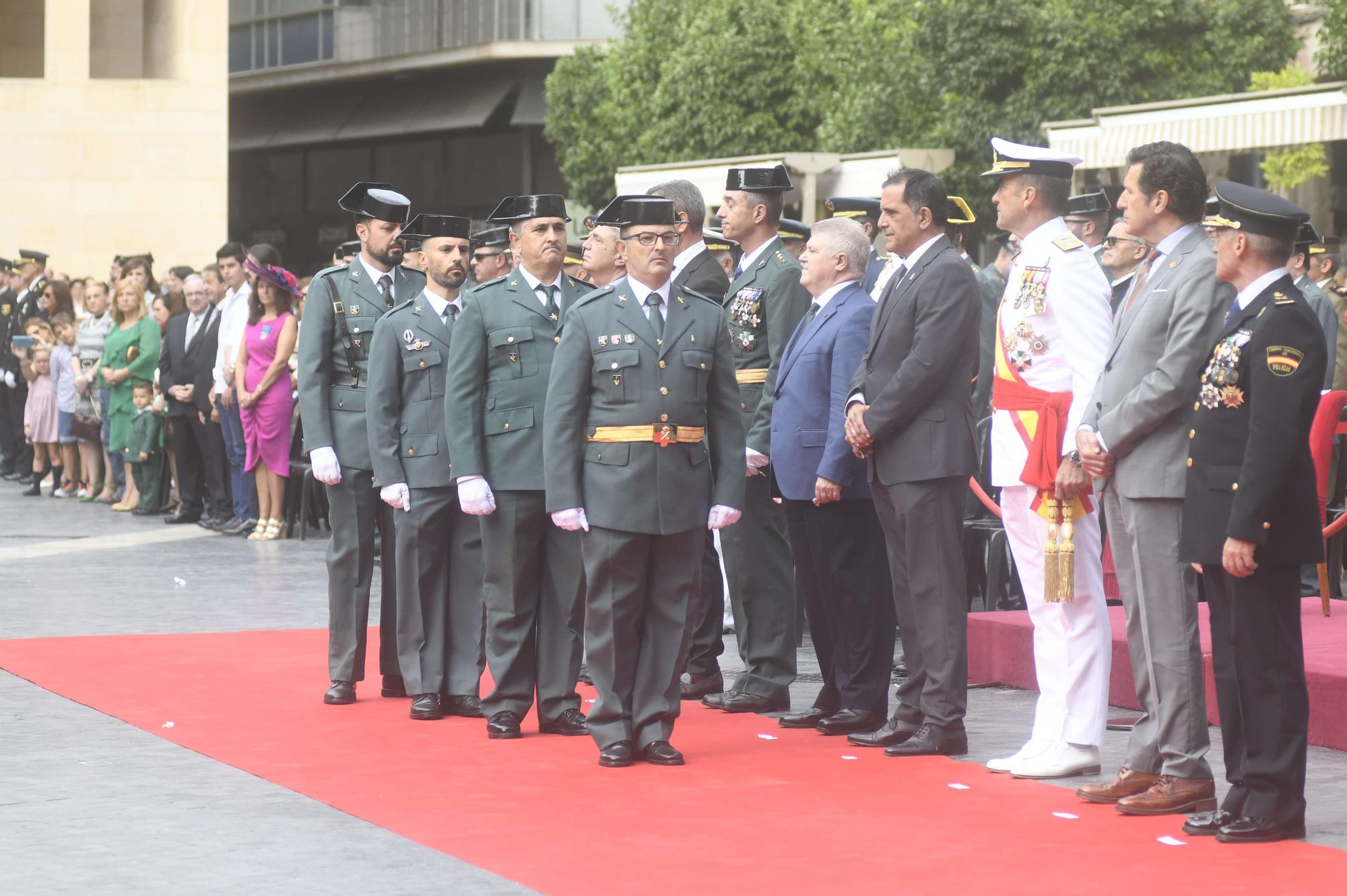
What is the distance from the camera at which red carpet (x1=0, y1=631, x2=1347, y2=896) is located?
5.59 m

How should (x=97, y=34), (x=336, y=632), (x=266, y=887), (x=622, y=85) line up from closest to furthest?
(x=266, y=887) < (x=336, y=632) < (x=97, y=34) < (x=622, y=85)

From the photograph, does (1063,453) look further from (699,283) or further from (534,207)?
(699,283)

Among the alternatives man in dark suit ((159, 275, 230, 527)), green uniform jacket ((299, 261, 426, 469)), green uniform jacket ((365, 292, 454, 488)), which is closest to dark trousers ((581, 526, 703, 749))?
green uniform jacket ((365, 292, 454, 488))

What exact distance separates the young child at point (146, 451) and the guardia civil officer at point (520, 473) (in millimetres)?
10053

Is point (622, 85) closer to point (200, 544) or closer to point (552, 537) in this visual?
point (200, 544)

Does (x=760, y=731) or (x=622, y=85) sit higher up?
(x=622, y=85)

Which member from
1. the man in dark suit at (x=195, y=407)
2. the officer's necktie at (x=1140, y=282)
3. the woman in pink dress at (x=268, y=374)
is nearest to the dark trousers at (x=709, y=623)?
the officer's necktie at (x=1140, y=282)

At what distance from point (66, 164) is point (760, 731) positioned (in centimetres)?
2503

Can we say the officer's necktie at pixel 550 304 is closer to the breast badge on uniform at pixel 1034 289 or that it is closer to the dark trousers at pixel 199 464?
the breast badge on uniform at pixel 1034 289

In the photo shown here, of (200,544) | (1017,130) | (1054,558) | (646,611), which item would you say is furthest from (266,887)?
(1017,130)

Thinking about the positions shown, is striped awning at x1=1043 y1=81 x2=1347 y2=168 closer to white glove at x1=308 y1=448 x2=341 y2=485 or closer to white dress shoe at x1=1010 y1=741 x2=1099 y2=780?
white glove at x1=308 y1=448 x2=341 y2=485

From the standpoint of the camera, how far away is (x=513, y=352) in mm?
7926

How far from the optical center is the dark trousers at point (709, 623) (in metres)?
8.99

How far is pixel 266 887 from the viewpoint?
547 centimetres
